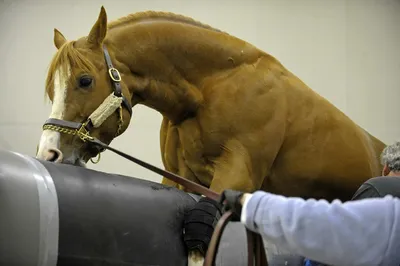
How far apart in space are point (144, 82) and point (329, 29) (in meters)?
1.27

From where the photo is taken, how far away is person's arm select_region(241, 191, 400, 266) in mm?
646

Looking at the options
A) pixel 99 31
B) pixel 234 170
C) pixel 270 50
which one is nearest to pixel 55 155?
pixel 99 31

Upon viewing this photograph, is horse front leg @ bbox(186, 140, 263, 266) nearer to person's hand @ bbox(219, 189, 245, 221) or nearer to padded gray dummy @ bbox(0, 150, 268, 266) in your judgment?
padded gray dummy @ bbox(0, 150, 268, 266)

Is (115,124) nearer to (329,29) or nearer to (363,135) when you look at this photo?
(363,135)

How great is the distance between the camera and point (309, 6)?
2389 millimetres

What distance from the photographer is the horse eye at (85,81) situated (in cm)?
122

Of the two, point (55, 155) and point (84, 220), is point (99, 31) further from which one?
point (84, 220)

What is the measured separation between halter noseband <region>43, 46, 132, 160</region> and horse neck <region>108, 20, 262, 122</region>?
0.06m

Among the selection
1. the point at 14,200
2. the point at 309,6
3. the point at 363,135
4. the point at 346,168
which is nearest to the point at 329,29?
the point at 309,6

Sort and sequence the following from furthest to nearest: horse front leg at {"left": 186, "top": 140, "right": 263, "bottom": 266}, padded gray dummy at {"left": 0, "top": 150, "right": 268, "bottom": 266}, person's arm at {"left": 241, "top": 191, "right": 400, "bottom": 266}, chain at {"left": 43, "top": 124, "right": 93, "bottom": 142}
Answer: horse front leg at {"left": 186, "top": 140, "right": 263, "bottom": 266} → chain at {"left": 43, "top": 124, "right": 93, "bottom": 142} → padded gray dummy at {"left": 0, "top": 150, "right": 268, "bottom": 266} → person's arm at {"left": 241, "top": 191, "right": 400, "bottom": 266}

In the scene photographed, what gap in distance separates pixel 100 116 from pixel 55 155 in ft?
0.44

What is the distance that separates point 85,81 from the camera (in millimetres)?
1217

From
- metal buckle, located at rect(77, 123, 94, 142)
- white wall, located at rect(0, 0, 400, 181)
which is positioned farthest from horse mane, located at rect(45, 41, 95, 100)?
white wall, located at rect(0, 0, 400, 181)

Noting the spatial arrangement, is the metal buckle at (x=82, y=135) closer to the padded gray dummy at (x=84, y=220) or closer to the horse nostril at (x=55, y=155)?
the horse nostril at (x=55, y=155)
